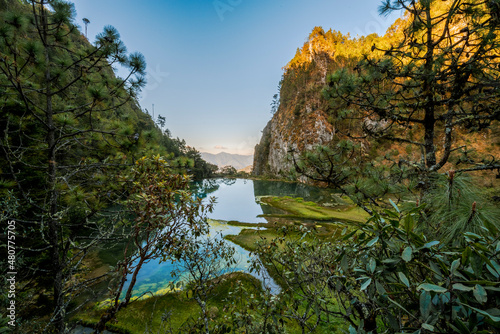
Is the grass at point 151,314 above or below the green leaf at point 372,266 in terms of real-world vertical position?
below

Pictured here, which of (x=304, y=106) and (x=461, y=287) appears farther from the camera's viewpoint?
(x=304, y=106)

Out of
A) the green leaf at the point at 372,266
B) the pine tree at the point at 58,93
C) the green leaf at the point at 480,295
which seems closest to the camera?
the green leaf at the point at 480,295

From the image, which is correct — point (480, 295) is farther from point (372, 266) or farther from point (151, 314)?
point (151, 314)

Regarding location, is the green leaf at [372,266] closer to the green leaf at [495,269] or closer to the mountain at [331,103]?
the green leaf at [495,269]

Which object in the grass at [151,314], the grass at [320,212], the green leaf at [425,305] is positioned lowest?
the grass at [320,212]

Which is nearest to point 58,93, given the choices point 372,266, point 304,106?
point 372,266

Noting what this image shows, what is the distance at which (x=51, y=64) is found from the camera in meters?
3.21

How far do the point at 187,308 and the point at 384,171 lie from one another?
6611 mm

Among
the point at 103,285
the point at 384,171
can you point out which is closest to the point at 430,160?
the point at 384,171

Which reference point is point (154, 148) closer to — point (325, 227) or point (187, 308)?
point (187, 308)

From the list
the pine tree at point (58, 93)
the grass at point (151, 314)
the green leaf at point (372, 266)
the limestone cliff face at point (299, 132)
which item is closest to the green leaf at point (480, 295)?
the green leaf at point (372, 266)

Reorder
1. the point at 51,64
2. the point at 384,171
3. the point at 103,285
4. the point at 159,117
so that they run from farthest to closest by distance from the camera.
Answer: the point at 159,117, the point at 103,285, the point at 384,171, the point at 51,64

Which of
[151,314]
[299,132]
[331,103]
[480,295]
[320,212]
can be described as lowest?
[320,212]

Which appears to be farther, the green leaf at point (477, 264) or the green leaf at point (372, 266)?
the green leaf at point (372, 266)
